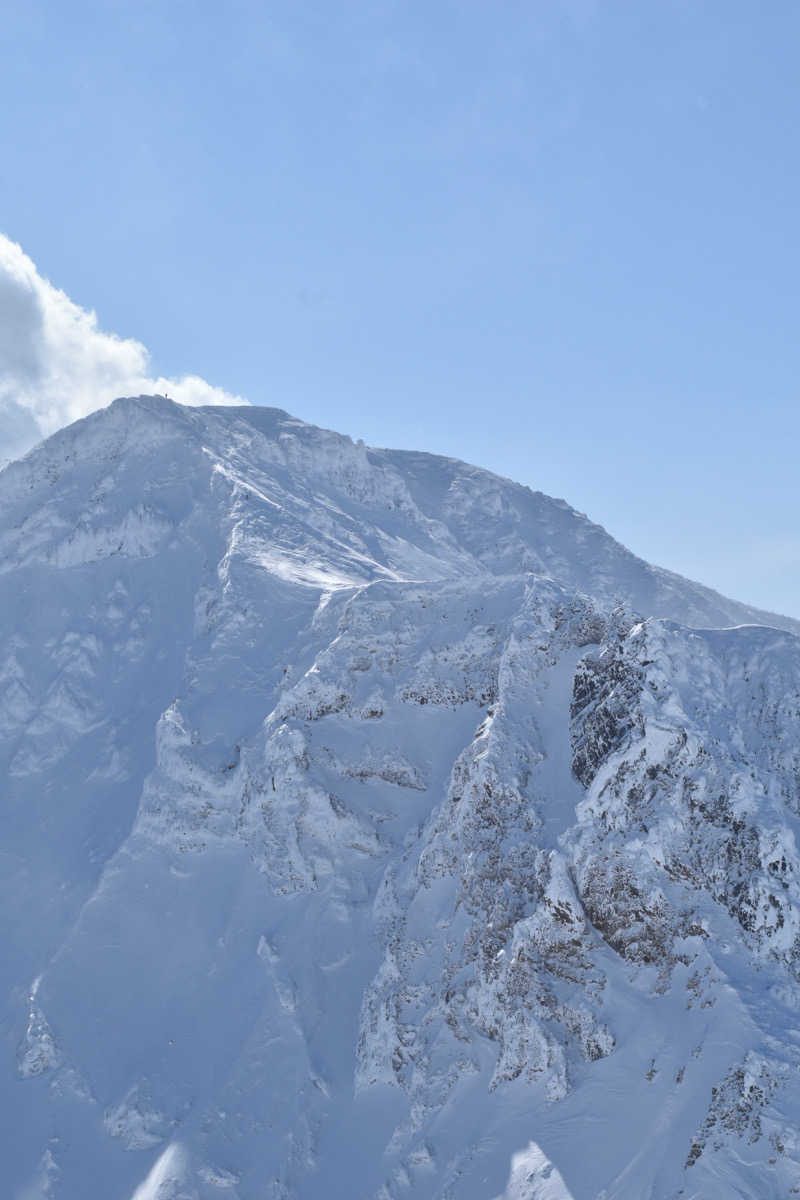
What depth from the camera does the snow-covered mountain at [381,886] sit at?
90.8 ft

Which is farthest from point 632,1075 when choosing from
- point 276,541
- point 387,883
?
point 276,541

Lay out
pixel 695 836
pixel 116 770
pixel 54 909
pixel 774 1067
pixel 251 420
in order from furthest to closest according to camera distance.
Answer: pixel 251 420
pixel 116 770
pixel 54 909
pixel 695 836
pixel 774 1067

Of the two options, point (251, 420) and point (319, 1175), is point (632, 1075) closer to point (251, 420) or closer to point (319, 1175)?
point (319, 1175)

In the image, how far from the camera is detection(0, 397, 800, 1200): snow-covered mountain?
27.7 m

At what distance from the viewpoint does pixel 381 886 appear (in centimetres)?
4231

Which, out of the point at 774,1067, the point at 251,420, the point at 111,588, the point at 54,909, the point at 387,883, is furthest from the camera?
the point at 251,420

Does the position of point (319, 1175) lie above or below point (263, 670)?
below

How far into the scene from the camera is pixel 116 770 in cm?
5372

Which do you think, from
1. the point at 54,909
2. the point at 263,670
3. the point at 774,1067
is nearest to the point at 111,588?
the point at 263,670

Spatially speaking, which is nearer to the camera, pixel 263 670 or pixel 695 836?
pixel 695 836

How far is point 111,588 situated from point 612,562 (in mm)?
59344

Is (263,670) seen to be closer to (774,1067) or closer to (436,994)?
(436,994)

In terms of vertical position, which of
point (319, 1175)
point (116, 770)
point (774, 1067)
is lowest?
point (319, 1175)

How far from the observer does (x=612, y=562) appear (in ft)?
331
